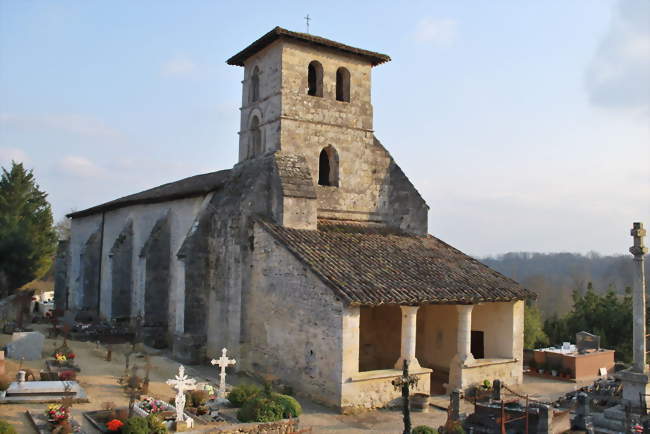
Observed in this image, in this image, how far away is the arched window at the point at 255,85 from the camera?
22672 millimetres

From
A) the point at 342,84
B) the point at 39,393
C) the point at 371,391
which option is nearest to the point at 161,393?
the point at 39,393

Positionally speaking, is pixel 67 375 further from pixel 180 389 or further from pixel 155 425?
pixel 155 425

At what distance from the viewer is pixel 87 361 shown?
65.3 ft

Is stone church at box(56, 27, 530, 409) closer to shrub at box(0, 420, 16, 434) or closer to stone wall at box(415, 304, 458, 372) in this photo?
stone wall at box(415, 304, 458, 372)

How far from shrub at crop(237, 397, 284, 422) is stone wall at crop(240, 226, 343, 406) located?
8.20 feet

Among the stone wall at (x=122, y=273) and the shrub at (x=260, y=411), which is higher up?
the stone wall at (x=122, y=273)

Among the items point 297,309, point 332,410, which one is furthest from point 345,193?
point 332,410

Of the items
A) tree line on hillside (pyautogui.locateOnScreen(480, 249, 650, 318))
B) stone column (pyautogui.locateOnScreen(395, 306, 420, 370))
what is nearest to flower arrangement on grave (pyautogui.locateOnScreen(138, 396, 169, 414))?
stone column (pyautogui.locateOnScreen(395, 306, 420, 370))

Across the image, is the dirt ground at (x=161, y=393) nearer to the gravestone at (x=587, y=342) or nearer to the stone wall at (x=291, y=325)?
the stone wall at (x=291, y=325)

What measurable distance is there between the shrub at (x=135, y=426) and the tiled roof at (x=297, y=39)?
1407 cm

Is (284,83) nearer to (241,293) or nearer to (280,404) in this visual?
A: (241,293)

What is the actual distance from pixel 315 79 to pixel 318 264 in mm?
8879

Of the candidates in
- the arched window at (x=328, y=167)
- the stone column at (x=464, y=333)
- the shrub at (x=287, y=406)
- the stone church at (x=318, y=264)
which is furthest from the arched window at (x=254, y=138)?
the shrub at (x=287, y=406)

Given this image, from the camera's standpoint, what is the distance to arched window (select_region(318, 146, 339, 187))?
854 inches
